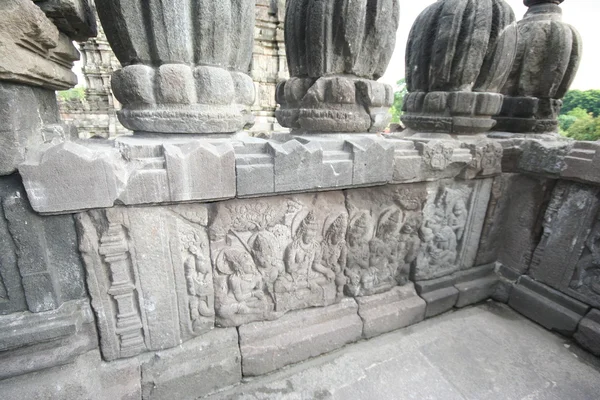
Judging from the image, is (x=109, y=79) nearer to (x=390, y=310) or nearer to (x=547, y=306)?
(x=390, y=310)

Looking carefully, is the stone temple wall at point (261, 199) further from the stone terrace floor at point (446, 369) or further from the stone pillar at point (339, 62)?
the stone terrace floor at point (446, 369)

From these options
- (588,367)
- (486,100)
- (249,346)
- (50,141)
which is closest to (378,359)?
(249,346)

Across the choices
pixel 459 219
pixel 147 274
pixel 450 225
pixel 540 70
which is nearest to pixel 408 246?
pixel 450 225

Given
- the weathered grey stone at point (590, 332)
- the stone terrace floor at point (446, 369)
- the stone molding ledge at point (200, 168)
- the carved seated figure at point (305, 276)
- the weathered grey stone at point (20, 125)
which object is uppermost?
the weathered grey stone at point (20, 125)

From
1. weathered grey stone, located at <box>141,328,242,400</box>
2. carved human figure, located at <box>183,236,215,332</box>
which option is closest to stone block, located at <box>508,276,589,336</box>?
weathered grey stone, located at <box>141,328,242,400</box>

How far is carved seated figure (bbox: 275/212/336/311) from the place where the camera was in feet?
7.04

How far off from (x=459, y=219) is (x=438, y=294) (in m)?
0.74

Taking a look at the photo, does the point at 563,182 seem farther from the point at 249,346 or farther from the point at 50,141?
the point at 50,141

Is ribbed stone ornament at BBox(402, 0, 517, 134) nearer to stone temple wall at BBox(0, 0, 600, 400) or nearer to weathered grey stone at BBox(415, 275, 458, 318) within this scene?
stone temple wall at BBox(0, 0, 600, 400)

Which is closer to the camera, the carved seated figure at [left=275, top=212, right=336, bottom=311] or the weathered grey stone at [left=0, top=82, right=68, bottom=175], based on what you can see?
the weathered grey stone at [left=0, top=82, right=68, bottom=175]

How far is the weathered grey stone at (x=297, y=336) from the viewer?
2.10 m

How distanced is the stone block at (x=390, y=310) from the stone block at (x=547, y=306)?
1.08m

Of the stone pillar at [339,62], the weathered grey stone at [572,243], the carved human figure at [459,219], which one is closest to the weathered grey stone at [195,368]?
the stone pillar at [339,62]

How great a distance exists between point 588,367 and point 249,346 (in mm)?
2700
